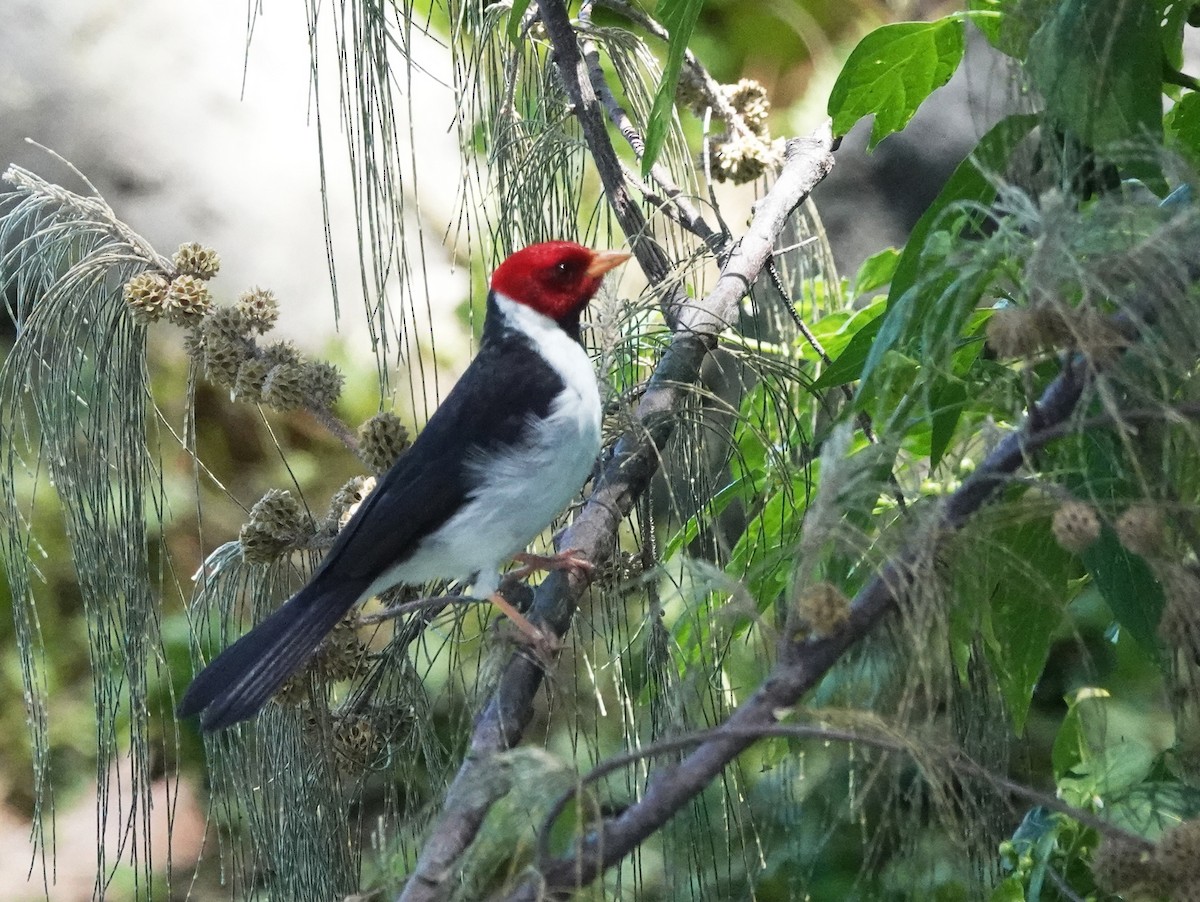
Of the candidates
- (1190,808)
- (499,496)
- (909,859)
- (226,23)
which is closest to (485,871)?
(909,859)

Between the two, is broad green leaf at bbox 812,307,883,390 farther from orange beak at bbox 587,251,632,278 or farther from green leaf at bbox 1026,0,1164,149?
orange beak at bbox 587,251,632,278

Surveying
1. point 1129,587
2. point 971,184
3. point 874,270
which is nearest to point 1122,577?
point 1129,587

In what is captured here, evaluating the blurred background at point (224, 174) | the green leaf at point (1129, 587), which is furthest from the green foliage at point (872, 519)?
the blurred background at point (224, 174)

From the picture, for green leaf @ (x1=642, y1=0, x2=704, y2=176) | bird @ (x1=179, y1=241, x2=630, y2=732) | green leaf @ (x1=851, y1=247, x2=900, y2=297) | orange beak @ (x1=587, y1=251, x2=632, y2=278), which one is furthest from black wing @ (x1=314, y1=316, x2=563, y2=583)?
green leaf @ (x1=642, y1=0, x2=704, y2=176)

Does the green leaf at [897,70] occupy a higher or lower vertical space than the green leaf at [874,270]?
higher

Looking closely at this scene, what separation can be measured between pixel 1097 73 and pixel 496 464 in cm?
90

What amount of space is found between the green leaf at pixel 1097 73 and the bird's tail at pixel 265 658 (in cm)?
83

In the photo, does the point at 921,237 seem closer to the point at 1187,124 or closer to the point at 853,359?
the point at 853,359

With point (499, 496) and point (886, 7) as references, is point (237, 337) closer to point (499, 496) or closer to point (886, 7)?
point (499, 496)

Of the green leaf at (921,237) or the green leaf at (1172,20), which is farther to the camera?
the green leaf at (1172,20)

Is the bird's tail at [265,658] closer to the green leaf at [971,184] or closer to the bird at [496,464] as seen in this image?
the bird at [496,464]

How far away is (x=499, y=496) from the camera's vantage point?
→ 146 cm

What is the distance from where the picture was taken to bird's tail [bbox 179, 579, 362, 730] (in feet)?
3.78

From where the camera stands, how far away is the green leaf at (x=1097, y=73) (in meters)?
0.68
